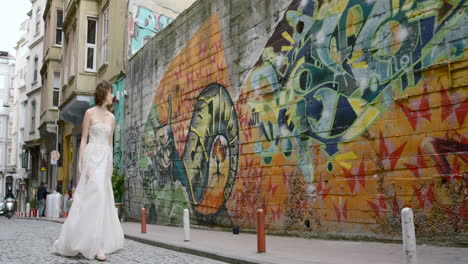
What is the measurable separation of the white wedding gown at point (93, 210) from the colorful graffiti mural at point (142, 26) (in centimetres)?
1075

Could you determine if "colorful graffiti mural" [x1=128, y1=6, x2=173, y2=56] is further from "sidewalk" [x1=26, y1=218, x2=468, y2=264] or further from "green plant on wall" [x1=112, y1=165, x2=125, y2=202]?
"sidewalk" [x1=26, y1=218, x2=468, y2=264]

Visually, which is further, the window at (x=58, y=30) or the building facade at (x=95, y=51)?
the window at (x=58, y=30)

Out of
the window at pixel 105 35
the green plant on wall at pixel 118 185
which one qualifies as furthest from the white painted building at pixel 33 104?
the green plant on wall at pixel 118 185

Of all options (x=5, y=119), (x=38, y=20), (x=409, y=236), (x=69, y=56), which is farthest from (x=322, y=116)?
(x=5, y=119)

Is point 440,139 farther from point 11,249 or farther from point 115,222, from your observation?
point 11,249

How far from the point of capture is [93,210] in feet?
18.6

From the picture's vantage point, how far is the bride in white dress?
555 centimetres

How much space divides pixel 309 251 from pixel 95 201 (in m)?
2.68

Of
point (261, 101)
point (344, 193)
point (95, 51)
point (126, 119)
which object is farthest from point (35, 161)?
point (344, 193)

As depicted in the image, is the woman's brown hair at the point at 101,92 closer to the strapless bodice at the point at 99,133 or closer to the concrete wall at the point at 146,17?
the strapless bodice at the point at 99,133

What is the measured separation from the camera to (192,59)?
38.4ft

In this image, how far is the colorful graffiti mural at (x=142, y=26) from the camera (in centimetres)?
1627

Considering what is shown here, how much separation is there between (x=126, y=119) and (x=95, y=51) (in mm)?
5061

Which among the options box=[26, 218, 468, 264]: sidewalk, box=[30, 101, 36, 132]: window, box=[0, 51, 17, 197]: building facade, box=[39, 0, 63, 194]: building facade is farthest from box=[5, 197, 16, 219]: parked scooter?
box=[0, 51, 17, 197]: building facade
